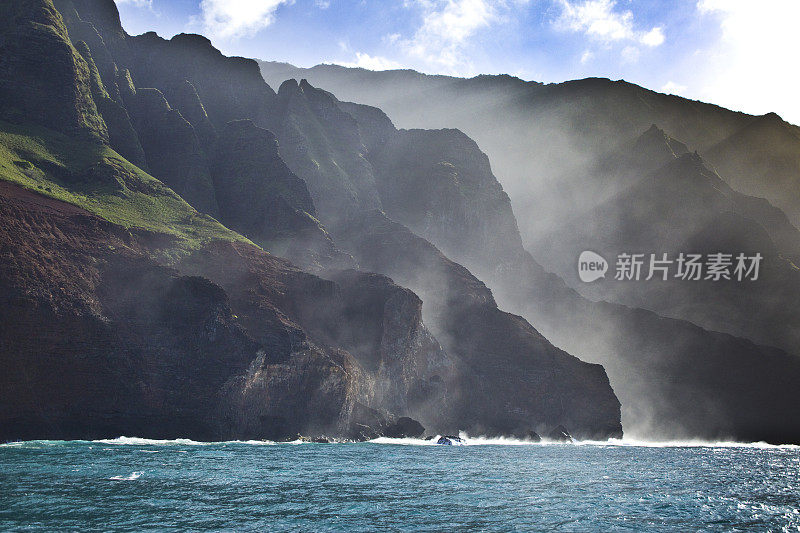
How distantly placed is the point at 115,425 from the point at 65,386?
27.0 ft

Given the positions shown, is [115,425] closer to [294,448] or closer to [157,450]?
[157,450]

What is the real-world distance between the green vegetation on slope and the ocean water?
5049cm

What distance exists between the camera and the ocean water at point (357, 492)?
4112 centimetres

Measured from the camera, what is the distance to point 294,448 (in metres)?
89.6

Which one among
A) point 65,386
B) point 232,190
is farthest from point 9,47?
point 65,386

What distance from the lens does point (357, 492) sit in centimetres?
5294

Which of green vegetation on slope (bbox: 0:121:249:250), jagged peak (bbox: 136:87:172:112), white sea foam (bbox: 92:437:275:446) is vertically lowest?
white sea foam (bbox: 92:437:275:446)

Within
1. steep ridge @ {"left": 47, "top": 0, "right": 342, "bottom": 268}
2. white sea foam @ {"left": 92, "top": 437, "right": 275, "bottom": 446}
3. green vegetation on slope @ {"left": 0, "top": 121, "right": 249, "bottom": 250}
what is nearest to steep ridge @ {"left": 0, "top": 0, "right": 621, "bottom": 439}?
green vegetation on slope @ {"left": 0, "top": 121, "right": 249, "bottom": 250}

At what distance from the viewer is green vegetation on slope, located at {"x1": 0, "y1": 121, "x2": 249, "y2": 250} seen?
116000 millimetres

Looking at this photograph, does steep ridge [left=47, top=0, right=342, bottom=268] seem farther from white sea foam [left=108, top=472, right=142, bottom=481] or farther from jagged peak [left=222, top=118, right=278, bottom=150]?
white sea foam [left=108, top=472, right=142, bottom=481]

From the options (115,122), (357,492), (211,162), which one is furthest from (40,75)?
(357,492)

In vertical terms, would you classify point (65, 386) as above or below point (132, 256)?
below

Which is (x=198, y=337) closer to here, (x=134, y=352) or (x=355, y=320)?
(x=134, y=352)

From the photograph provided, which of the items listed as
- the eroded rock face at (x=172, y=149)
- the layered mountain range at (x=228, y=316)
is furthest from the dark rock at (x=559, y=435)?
the eroded rock face at (x=172, y=149)
